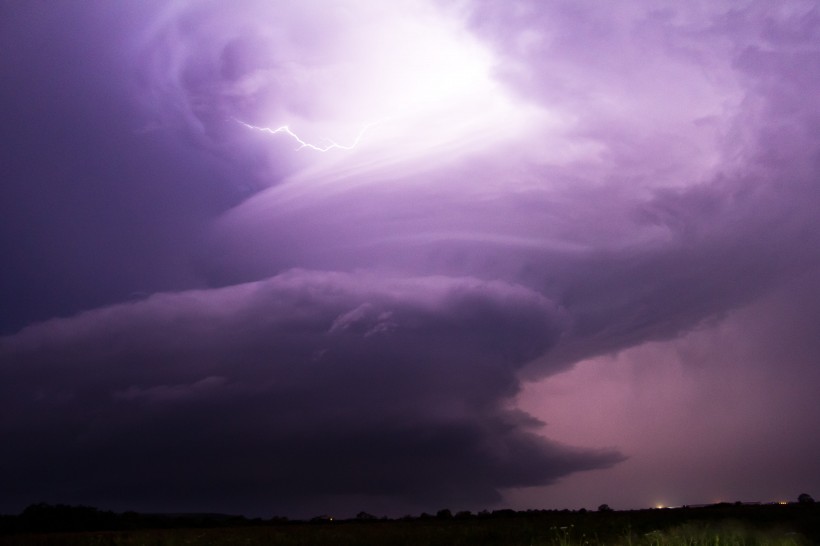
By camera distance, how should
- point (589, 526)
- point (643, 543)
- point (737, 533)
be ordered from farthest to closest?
point (589, 526)
point (737, 533)
point (643, 543)

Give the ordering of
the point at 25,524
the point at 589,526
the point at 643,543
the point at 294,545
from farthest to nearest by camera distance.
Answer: the point at 25,524
the point at 589,526
the point at 294,545
the point at 643,543

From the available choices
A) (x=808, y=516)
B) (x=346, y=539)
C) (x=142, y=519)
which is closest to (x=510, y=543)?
(x=346, y=539)

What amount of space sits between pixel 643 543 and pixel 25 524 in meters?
66.5

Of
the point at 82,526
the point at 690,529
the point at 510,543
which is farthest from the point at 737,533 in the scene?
the point at 82,526

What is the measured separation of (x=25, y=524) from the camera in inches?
3066

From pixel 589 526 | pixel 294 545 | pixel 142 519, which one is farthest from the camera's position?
pixel 142 519

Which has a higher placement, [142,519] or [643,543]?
[142,519]

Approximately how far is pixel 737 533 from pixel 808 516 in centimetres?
2573

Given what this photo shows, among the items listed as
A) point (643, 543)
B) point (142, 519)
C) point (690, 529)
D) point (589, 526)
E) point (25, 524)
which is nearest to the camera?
point (643, 543)

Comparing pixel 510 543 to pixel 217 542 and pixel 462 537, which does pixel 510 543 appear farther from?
pixel 217 542

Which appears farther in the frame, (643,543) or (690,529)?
(690,529)

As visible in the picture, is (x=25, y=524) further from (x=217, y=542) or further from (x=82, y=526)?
(x=217, y=542)

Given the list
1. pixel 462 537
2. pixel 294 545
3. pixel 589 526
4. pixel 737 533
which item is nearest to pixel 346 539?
pixel 294 545

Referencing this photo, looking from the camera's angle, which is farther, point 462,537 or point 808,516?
point 808,516
